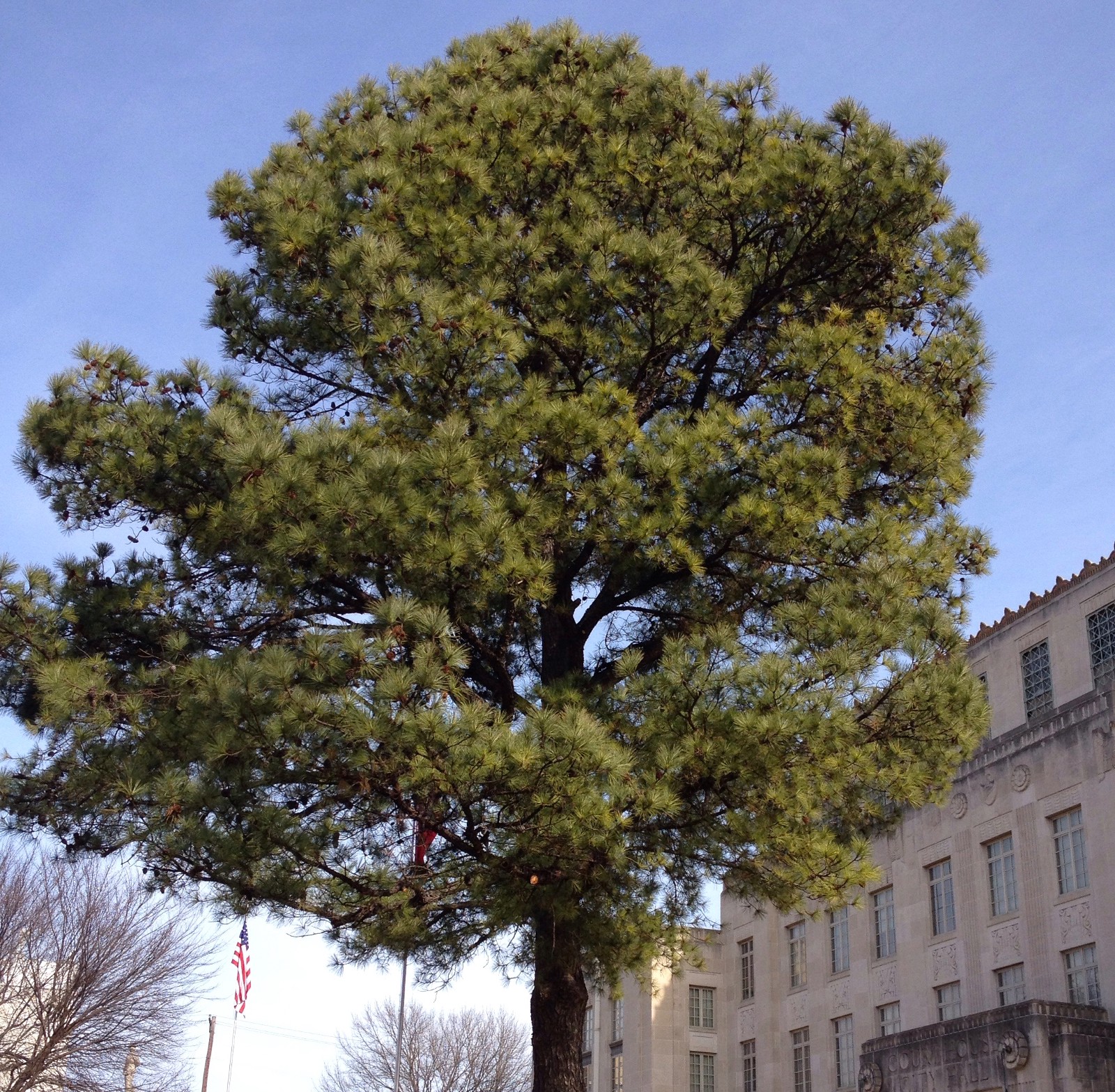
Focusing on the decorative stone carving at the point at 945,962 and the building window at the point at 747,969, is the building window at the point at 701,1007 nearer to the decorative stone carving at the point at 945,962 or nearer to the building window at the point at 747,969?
the building window at the point at 747,969

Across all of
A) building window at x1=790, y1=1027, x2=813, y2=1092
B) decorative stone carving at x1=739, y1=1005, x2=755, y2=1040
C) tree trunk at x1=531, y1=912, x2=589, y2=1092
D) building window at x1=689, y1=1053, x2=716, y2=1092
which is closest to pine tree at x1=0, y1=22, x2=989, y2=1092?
tree trunk at x1=531, y1=912, x2=589, y2=1092

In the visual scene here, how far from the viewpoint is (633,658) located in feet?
30.5

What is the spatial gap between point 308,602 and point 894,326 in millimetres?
5765

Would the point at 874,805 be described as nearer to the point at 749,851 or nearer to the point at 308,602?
the point at 749,851

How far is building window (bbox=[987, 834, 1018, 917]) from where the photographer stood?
1054 inches

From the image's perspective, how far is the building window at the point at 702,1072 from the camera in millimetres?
38250

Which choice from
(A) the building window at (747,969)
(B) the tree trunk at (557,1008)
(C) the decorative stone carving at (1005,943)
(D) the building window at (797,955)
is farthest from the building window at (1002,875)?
(B) the tree trunk at (557,1008)

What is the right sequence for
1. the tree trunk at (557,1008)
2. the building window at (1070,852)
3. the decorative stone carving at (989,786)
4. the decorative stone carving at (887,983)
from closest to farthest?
1. the tree trunk at (557,1008)
2. the building window at (1070,852)
3. the decorative stone carving at (989,786)
4. the decorative stone carving at (887,983)

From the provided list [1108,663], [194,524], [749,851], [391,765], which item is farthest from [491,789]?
[1108,663]

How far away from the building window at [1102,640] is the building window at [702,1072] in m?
18.1

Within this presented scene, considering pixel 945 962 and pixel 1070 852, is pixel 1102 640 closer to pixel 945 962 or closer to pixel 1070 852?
pixel 1070 852

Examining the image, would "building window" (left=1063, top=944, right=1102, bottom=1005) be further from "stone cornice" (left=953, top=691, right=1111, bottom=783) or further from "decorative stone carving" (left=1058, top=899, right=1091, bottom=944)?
"stone cornice" (left=953, top=691, right=1111, bottom=783)

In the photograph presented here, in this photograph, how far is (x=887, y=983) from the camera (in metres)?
30.4

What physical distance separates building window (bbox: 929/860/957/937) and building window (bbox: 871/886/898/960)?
156 centimetres
